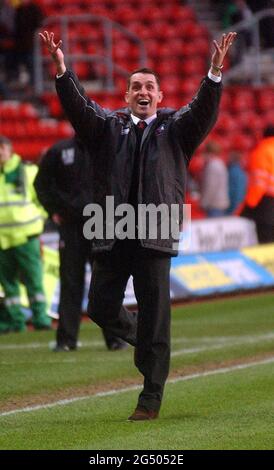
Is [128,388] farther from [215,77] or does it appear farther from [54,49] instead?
[54,49]

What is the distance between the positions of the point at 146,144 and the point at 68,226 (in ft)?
14.9

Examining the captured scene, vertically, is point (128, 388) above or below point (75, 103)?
below

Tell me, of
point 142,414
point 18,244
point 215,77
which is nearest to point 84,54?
point 18,244

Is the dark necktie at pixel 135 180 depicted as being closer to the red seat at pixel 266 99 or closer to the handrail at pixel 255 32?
the handrail at pixel 255 32

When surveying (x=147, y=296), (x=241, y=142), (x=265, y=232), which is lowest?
(x=241, y=142)

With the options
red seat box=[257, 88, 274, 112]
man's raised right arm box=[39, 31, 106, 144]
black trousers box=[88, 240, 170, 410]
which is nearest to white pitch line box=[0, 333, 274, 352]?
black trousers box=[88, 240, 170, 410]

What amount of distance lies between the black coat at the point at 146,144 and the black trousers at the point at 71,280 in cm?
431

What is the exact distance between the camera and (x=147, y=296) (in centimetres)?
852

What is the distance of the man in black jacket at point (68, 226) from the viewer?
503 inches

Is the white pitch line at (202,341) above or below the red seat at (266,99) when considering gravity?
above

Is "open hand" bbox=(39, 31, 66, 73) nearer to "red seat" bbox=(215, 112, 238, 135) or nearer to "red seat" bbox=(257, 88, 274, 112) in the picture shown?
"red seat" bbox=(215, 112, 238, 135)

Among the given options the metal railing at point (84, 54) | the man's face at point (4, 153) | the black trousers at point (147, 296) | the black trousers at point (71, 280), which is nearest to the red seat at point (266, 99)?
the metal railing at point (84, 54)

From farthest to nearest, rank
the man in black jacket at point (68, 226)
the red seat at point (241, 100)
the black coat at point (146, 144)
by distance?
the red seat at point (241, 100) < the man in black jacket at point (68, 226) < the black coat at point (146, 144)

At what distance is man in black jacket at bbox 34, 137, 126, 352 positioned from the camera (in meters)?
12.8
